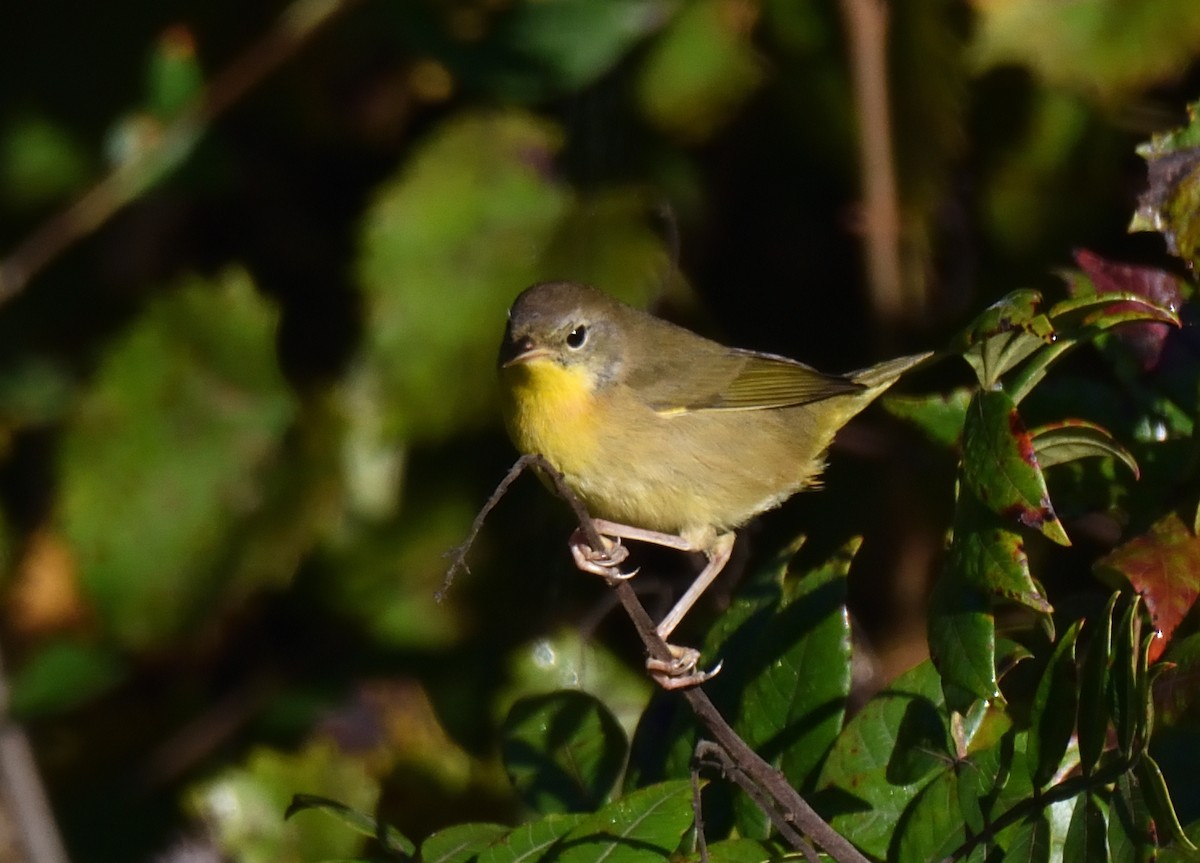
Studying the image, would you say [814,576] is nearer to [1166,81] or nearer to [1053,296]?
[1053,296]

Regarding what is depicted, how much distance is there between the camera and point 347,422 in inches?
141

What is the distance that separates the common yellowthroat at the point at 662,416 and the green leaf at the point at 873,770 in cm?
91

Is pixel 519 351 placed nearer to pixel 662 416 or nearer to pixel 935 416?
pixel 662 416

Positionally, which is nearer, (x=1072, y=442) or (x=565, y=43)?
(x=1072, y=442)

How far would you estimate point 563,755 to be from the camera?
6.88 ft

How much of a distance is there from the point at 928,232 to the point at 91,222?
6.11ft

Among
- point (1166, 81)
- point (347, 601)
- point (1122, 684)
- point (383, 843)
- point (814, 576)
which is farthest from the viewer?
point (347, 601)

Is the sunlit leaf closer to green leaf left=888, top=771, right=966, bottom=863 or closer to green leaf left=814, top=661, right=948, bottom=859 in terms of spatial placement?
green leaf left=814, top=661, right=948, bottom=859

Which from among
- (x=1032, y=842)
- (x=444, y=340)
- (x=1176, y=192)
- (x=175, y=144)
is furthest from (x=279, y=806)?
(x=1176, y=192)

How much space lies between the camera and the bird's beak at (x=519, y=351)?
2862 mm

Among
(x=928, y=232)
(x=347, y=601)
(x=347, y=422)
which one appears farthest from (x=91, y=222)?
(x=928, y=232)

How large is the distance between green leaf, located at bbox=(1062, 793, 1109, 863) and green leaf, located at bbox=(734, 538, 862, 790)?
1.21 feet

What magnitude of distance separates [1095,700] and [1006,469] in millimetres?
232

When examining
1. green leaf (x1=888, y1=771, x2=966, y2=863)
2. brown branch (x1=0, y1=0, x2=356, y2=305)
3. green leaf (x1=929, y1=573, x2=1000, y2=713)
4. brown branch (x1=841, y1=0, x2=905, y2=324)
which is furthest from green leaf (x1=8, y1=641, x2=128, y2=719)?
green leaf (x1=929, y1=573, x2=1000, y2=713)
